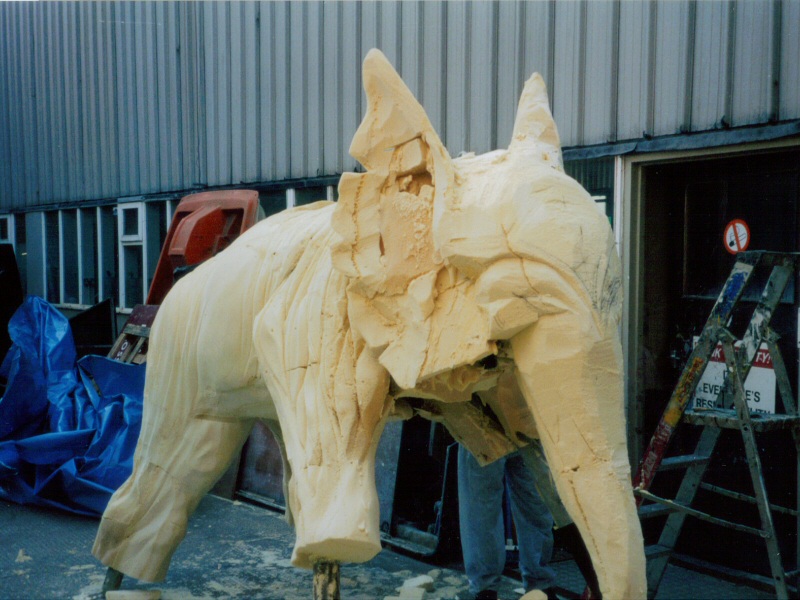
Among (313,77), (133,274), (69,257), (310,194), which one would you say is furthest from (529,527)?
(69,257)

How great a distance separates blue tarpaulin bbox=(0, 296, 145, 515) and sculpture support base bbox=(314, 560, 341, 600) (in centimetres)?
345

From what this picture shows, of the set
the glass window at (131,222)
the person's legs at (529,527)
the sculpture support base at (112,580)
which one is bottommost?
the sculpture support base at (112,580)

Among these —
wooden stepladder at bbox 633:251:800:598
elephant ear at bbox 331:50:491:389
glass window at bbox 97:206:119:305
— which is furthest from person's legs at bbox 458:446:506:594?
glass window at bbox 97:206:119:305

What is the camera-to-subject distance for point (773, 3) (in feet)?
11.7

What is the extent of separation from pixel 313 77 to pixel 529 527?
139 inches

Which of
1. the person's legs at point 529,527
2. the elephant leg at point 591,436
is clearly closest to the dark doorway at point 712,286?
the person's legs at point 529,527

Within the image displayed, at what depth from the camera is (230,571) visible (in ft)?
14.3

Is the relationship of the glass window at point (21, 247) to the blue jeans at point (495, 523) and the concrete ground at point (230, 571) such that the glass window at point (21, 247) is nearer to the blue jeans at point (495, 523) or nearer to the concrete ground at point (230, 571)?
the concrete ground at point (230, 571)

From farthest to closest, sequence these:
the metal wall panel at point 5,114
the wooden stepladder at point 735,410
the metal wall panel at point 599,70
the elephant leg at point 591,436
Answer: the metal wall panel at point 5,114 < the metal wall panel at point 599,70 < the wooden stepladder at point 735,410 < the elephant leg at point 591,436

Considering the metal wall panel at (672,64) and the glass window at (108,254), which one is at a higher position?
the metal wall panel at (672,64)

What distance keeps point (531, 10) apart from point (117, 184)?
499 cm

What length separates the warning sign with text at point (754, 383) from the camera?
3912 millimetres

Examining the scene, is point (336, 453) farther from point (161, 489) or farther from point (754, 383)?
point (754, 383)

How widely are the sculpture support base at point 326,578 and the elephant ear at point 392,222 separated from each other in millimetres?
556
